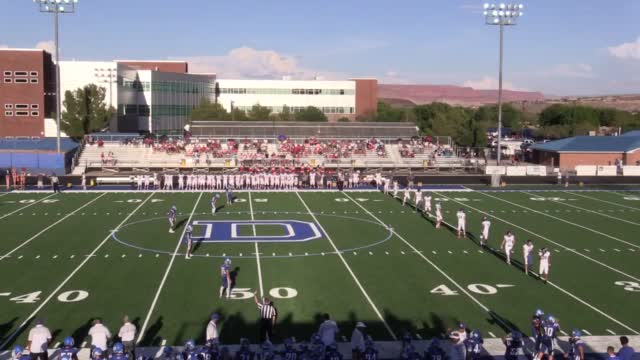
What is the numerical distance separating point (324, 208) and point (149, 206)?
25.7 ft

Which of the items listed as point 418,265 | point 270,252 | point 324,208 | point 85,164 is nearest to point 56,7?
point 85,164

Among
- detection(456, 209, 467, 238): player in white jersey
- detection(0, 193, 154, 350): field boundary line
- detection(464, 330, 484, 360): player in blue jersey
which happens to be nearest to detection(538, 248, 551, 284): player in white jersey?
detection(456, 209, 467, 238): player in white jersey

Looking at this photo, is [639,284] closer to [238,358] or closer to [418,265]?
[418,265]

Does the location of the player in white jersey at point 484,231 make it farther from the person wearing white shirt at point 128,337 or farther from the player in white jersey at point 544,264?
the person wearing white shirt at point 128,337

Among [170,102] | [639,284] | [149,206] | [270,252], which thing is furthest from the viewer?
[170,102]

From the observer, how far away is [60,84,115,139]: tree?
185ft

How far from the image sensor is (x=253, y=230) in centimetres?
2483

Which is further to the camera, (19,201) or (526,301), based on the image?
(19,201)

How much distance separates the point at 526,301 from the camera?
16.2 meters

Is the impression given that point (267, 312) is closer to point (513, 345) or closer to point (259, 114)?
point (513, 345)

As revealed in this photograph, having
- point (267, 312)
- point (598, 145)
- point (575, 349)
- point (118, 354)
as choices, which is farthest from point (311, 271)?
point (598, 145)

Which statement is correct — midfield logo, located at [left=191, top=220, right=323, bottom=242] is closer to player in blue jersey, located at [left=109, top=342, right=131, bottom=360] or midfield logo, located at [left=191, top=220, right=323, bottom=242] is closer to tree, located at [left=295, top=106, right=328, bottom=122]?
player in blue jersey, located at [left=109, top=342, right=131, bottom=360]

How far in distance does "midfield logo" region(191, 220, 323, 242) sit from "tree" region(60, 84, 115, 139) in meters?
34.2

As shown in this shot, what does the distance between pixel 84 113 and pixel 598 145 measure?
41380 millimetres
